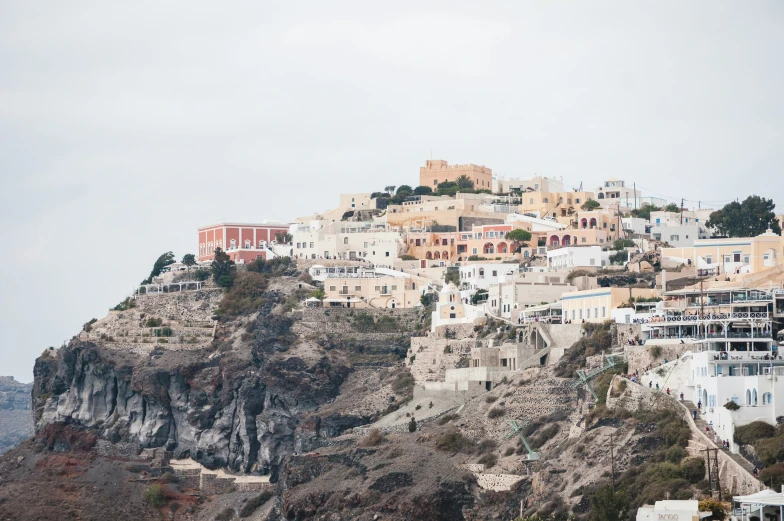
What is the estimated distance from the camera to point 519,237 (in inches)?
4272

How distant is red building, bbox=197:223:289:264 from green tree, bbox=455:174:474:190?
43.8 feet

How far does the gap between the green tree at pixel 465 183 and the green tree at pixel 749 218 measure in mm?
27095

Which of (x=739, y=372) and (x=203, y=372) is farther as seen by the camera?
(x=203, y=372)

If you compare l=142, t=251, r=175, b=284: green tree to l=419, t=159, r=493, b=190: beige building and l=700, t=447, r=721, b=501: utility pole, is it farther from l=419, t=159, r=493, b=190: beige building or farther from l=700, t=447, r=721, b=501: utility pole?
l=700, t=447, r=721, b=501: utility pole

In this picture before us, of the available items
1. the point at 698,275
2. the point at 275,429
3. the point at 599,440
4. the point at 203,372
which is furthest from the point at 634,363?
the point at 203,372

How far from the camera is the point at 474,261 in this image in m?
108

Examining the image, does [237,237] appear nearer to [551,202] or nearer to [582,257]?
[551,202]

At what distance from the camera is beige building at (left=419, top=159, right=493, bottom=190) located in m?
128

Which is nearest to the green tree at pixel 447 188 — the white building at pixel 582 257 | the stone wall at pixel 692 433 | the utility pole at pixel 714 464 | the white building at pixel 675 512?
the white building at pixel 582 257

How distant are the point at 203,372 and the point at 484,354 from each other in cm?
2367

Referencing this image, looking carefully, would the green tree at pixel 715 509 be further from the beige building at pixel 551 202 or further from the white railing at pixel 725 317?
the beige building at pixel 551 202

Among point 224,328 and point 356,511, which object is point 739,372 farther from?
point 224,328

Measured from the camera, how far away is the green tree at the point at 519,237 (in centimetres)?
10850

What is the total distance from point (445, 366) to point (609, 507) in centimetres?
3235
